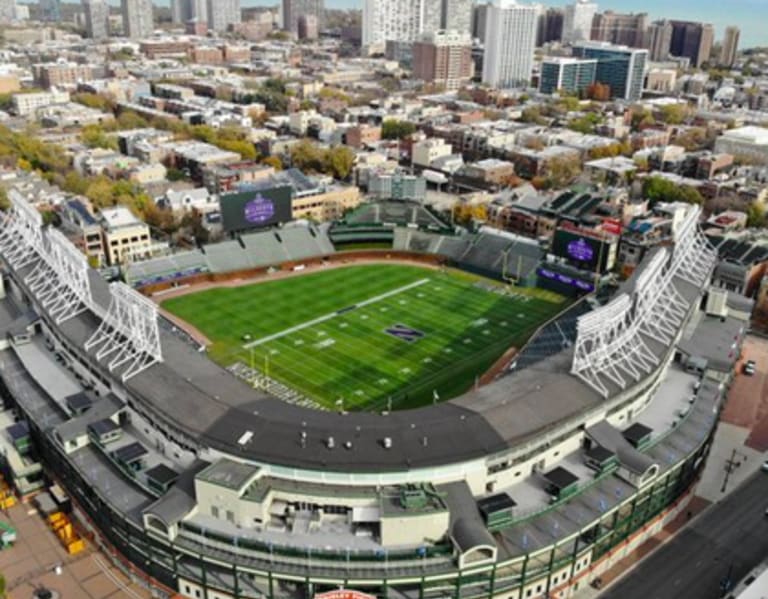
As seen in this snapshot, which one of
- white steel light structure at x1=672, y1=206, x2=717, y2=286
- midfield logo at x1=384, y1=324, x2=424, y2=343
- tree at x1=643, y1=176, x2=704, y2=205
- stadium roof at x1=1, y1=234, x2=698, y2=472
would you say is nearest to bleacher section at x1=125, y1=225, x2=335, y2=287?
midfield logo at x1=384, y1=324, x2=424, y2=343

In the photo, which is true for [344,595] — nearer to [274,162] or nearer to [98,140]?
[274,162]

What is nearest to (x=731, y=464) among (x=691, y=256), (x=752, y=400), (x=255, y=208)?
(x=752, y=400)

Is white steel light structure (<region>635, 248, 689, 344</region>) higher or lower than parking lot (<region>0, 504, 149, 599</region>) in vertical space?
higher

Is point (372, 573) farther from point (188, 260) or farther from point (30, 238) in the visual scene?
point (188, 260)

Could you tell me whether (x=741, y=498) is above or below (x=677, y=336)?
below

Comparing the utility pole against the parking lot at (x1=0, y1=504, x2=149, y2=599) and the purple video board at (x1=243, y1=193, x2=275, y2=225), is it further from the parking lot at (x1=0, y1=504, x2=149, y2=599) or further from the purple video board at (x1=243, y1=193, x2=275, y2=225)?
the purple video board at (x1=243, y1=193, x2=275, y2=225)

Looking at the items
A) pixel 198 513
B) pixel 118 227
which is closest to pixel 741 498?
pixel 198 513

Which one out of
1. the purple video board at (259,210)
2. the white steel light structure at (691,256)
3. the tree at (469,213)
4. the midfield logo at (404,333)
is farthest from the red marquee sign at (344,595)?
the tree at (469,213)
